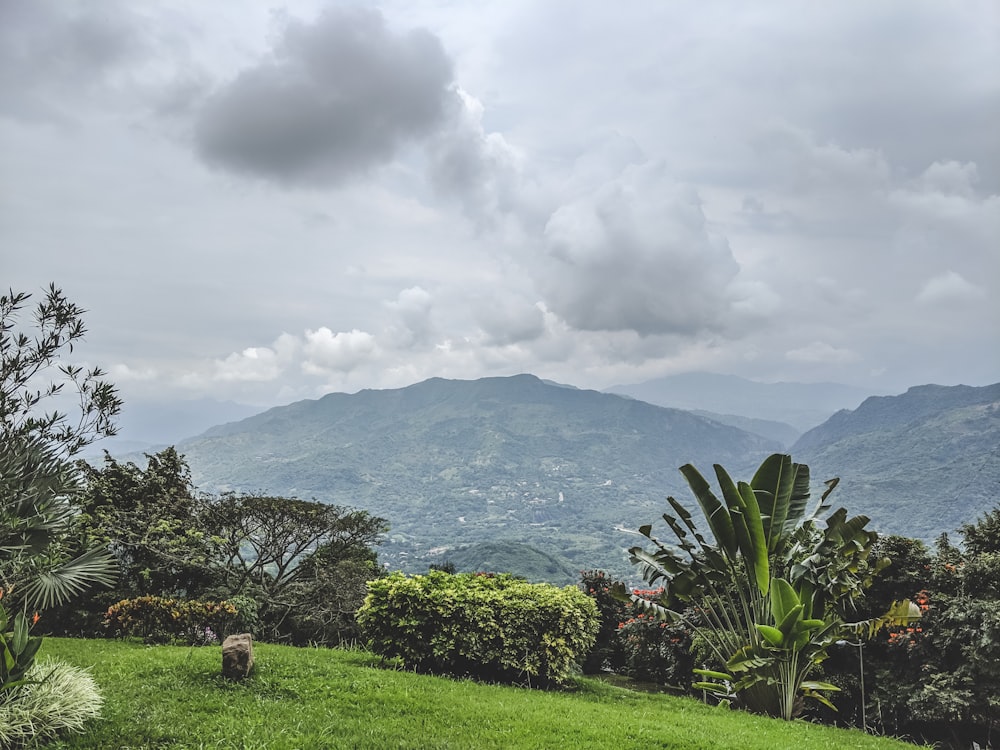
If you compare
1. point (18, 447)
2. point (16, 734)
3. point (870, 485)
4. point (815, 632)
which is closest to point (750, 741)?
point (815, 632)

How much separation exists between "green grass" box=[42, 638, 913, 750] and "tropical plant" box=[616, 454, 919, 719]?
664mm

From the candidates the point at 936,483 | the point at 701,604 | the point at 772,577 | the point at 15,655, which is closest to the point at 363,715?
the point at 15,655

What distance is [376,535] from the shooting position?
18.1 m

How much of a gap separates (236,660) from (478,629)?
3.36 m

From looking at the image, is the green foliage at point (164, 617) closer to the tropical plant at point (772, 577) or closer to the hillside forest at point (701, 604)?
Result: the hillside forest at point (701, 604)

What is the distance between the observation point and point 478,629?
934cm

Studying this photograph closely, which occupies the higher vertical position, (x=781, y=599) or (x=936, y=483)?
(x=936, y=483)

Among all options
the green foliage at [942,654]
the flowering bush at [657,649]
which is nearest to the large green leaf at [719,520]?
the flowering bush at [657,649]

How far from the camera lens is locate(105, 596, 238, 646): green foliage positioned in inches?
444

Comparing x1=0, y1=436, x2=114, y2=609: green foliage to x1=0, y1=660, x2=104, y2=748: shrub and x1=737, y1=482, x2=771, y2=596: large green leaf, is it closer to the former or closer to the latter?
x1=0, y1=660, x2=104, y2=748: shrub

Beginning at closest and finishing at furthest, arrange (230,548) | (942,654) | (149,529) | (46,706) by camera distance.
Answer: (46,706) < (942,654) < (149,529) < (230,548)

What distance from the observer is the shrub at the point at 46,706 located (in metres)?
5.29

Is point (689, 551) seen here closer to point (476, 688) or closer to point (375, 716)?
point (476, 688)

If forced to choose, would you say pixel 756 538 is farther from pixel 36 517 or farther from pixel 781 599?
pixel 36 517
